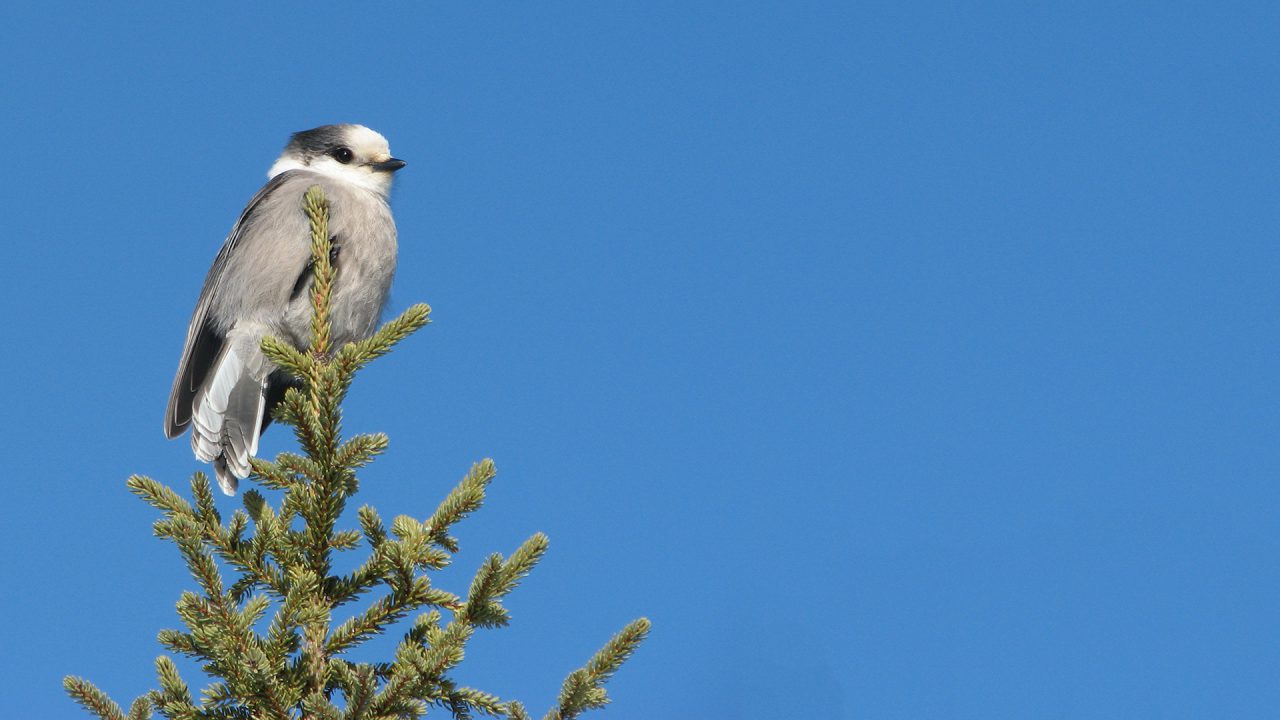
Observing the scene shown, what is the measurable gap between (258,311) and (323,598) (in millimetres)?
2039

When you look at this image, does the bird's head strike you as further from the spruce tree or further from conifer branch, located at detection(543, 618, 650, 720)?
conifer branch, located at detection(543, 618, 650, 720)

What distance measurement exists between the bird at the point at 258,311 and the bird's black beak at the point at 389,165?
379mm

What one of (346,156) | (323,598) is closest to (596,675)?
(323,598)

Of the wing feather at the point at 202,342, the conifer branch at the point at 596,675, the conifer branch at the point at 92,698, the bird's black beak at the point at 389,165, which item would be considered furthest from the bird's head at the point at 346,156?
the conifer branch at the point at 596,675

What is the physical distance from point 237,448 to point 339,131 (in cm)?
161

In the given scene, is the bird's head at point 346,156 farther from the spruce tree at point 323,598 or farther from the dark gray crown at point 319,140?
the spruce tree at point 323,598

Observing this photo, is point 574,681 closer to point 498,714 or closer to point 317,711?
point 498,714

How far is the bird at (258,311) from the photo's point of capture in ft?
14.5

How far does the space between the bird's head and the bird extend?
388 millimetres

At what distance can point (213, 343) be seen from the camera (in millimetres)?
4629

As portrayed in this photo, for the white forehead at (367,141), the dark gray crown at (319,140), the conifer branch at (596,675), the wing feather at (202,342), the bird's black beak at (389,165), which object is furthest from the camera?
the dark gray crown at (319,140)

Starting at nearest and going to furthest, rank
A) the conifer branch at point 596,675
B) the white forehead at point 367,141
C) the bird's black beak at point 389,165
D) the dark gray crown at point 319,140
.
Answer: the conifer branch at point 596,675 → the bird's black beak at point 389,165 → the white forehead at point 367,141 → the dark gray crown at point 319,140

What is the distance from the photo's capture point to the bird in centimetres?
442

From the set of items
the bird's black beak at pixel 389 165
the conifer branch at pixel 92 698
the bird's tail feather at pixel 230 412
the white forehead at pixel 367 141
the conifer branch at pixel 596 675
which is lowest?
the conifer branch at pixel 92 698
